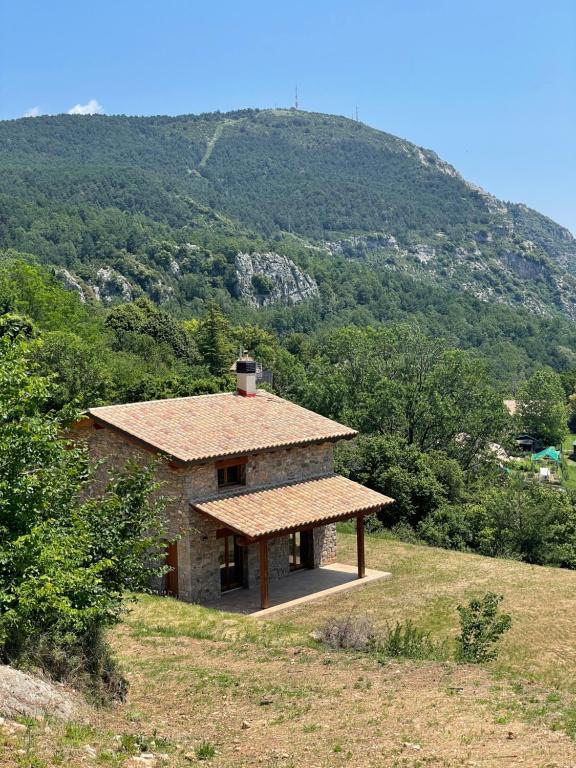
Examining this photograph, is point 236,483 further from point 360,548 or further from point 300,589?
point 360,548

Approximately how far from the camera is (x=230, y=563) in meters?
22.1

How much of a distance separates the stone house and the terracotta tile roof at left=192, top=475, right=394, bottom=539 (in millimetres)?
30

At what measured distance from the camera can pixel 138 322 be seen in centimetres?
6819

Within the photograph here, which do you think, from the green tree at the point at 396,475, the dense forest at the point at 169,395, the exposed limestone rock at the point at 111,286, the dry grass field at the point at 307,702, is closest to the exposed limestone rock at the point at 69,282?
the dense forest at the point at 169,395

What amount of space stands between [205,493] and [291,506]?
2.39 meters

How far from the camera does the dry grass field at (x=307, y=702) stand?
912 cm

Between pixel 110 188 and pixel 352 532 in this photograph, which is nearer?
pixel 352 532

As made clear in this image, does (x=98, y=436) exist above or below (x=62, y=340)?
below

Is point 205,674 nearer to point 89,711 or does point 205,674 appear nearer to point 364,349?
point 89,711

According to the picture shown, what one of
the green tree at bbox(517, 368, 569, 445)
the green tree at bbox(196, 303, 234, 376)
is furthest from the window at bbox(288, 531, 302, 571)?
the green tree at bbox(517, 368, 569, 445)

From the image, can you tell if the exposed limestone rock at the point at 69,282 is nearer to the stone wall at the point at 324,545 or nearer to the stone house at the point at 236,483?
the stone house at the point at 236,483

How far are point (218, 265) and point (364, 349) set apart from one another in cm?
10631

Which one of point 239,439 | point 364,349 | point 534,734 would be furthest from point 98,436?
point 364,349

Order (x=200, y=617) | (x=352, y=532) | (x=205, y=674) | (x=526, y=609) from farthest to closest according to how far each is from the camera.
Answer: (x=352, y=532)
(x=526, y=609)
(x=200, y=617)
(x=205, y=674)
